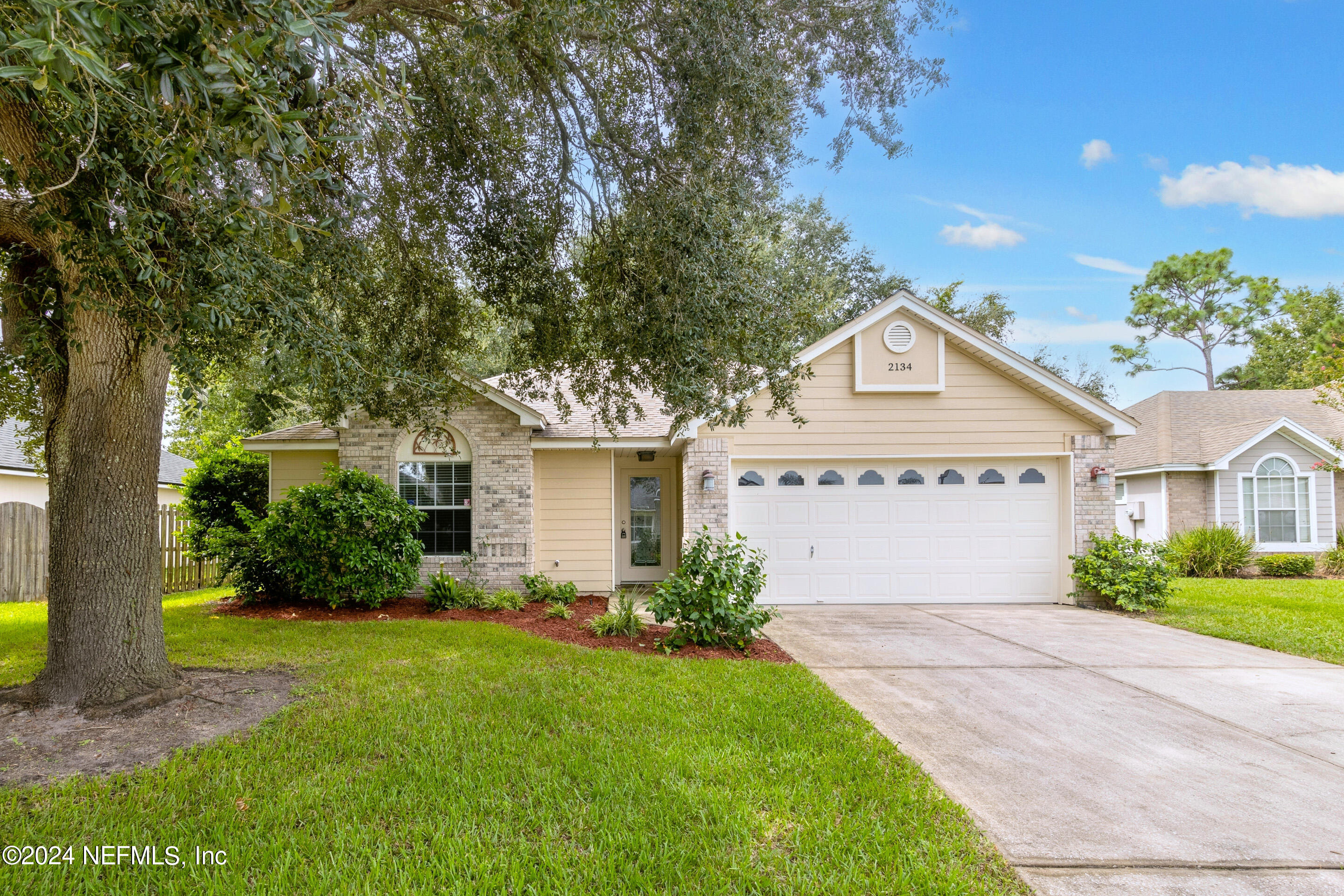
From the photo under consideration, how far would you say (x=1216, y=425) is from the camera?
17.5 meters

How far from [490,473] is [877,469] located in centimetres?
630

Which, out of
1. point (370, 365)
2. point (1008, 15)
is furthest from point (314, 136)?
point (1008, 15)

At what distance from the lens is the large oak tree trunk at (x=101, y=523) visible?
16.9 feet

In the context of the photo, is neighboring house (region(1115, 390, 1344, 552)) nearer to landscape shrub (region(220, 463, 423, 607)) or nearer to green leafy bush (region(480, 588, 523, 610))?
green leafy bush (region(480, 588, 523, 610))

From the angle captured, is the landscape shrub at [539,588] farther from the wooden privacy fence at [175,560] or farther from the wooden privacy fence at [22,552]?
the wooden privacy fence at [22,552]

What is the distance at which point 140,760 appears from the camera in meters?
4.23

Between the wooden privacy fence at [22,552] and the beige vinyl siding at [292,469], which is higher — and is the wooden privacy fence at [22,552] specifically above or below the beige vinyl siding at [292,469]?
below

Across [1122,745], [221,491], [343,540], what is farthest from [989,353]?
[221,491]

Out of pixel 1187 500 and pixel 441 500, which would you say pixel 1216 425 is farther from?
pixel 441 500

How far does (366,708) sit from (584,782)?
2.25 m

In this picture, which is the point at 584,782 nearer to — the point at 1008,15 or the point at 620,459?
the point at 620,459

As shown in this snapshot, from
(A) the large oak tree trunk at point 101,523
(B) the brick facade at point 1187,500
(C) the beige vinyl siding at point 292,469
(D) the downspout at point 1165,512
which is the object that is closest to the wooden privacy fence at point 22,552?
(C) the beige vinyl siding at point 292,469

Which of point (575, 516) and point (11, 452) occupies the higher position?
point (11, 452)

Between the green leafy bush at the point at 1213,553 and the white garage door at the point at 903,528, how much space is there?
21.4 feet
